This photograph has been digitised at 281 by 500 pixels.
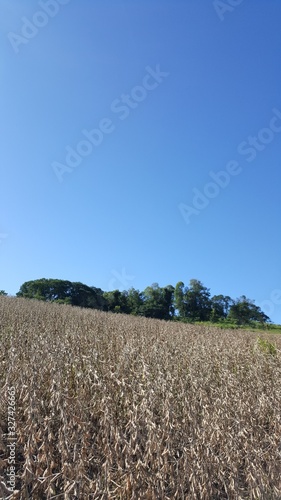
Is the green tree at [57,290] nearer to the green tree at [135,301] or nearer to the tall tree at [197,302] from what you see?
the green tree at [135,301]

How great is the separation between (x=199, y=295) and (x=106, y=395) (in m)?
54.9

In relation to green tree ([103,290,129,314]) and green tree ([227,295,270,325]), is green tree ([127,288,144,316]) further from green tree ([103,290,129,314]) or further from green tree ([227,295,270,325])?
green tree ([227,295,270,325])

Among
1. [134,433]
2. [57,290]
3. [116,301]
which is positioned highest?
[57,290]

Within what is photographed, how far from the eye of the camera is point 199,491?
3.33 metres

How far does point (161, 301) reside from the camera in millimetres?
57188

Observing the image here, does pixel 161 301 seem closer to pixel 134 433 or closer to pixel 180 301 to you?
pixel 180 301

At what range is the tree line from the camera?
51312 millimetres

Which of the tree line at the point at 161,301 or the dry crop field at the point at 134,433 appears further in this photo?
the tree line at the point at 161,301

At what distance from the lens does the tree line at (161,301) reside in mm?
51312

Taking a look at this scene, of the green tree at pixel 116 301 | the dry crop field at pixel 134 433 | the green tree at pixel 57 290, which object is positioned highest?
the green tree at pixel 57 290

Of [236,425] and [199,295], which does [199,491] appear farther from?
[199,295]

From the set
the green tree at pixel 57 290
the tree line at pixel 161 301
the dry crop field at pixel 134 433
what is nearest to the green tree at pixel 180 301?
the tree line at pixel 161 301

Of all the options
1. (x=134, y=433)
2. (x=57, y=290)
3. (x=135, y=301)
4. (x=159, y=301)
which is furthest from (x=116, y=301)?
(x=134, y=433)

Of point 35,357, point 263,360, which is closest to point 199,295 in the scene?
point 263,360
